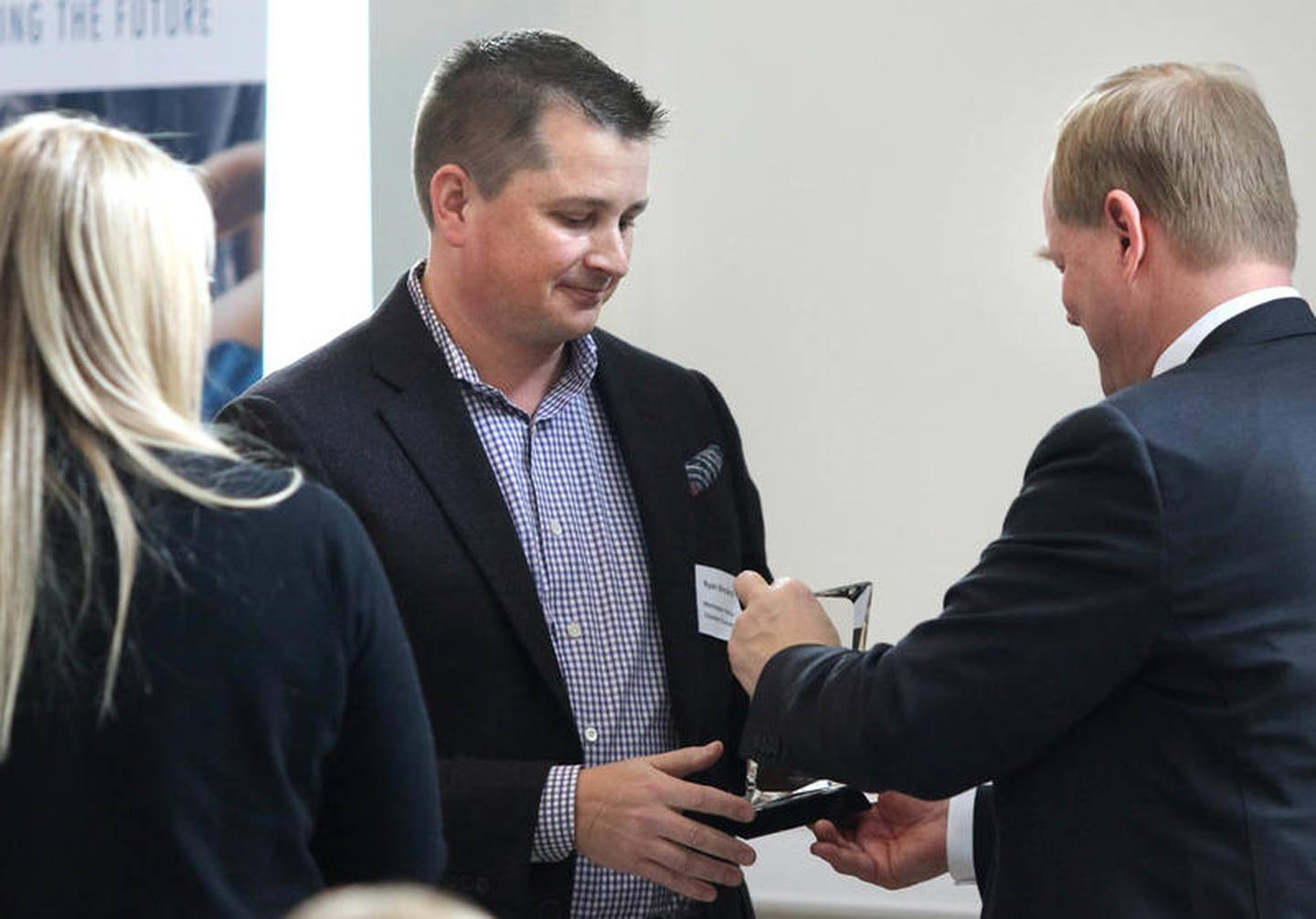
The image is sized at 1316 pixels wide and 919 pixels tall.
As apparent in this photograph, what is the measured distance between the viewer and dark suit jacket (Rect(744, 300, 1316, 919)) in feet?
6.04

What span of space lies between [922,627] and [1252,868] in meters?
0.40

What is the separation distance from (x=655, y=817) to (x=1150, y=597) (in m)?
0.65

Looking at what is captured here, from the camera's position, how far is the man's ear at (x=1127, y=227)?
1.99 m

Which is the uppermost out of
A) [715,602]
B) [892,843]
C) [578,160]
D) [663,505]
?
[578,160]

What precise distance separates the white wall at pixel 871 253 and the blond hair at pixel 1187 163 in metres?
1.42

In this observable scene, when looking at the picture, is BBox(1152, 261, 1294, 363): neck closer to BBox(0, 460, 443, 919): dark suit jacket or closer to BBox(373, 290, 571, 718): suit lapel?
BBox(373, 290, 571, 718): suit lapel

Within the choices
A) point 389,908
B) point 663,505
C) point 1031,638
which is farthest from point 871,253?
point 389,908

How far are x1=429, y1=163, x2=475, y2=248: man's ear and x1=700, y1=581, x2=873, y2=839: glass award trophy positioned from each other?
2.17 ft

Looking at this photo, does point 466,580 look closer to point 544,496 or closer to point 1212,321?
point 544,496

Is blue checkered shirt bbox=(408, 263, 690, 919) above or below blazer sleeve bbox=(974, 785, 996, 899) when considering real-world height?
above

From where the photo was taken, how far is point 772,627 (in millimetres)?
2244

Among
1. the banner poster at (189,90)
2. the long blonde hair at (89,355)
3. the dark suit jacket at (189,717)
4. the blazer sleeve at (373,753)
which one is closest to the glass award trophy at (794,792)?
the blazer sleeve at (373,753)

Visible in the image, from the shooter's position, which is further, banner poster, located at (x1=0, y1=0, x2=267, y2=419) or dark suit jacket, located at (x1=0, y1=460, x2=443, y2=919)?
banner poster, located at (x1=0, y1=0, x2=267, y2=419)

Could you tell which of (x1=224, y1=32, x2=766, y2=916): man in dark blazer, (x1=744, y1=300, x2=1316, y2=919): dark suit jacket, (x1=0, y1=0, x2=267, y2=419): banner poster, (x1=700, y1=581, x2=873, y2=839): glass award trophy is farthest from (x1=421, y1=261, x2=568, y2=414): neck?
(x1=0, y1=0, x2=267, y2=419): banner poster
